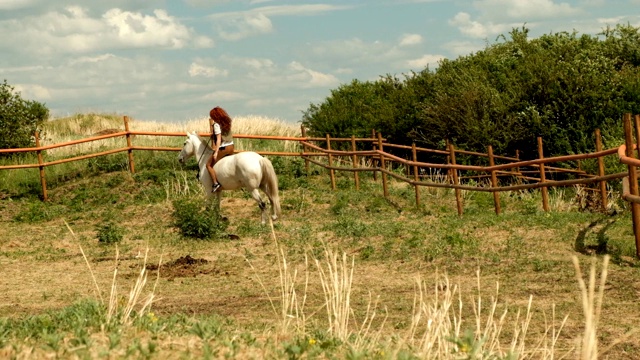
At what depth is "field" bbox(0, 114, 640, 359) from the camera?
19.6 ft

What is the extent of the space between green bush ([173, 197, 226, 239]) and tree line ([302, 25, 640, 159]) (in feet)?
33.3

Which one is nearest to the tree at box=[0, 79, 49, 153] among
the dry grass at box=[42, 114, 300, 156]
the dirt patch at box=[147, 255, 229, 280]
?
the dry grass at box=[42, 114, 300, 156]

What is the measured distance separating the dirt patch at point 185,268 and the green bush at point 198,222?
1.78 metres

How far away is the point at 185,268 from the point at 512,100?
14013mm

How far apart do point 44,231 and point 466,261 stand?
8.73 meters

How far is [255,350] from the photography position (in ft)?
19.1

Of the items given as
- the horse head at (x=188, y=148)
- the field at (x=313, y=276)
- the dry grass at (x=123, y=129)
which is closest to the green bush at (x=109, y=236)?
the field at (x=313, y=276)

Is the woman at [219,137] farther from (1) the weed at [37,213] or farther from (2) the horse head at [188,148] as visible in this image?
(1) the weed at [37,213]

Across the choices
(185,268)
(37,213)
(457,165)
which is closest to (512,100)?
(457,165)

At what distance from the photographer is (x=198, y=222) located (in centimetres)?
1516

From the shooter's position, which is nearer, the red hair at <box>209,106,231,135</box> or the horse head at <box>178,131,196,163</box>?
the red hair at <box>209,106,231,135</box>

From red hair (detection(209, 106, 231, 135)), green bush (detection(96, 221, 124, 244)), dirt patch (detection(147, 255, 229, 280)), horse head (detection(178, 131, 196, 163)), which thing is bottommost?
dirt patch (detection(147, 255, 229, 280))

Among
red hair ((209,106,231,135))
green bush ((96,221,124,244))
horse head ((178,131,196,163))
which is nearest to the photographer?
green bush ((96,221,124,244))

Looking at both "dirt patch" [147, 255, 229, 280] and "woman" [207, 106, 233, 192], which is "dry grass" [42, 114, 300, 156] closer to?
"woman" [207, 106, 233, 192]
